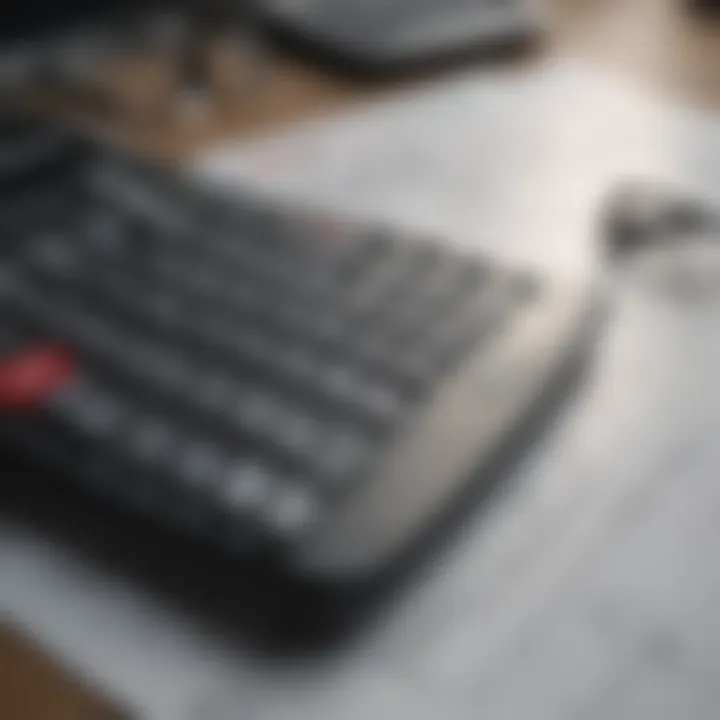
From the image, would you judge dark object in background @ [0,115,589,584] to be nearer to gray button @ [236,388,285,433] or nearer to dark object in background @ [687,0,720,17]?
gray button @ [236,388,285,433]

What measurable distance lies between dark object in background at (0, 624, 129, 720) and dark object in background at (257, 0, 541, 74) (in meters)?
0.44

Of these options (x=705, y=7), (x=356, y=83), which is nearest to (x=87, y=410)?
(x=356, y=83)

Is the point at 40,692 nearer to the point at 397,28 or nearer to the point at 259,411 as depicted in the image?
the point at 259,411

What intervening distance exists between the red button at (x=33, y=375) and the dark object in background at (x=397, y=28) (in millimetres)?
349

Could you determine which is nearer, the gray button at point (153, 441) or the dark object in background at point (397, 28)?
the gray button at point (153, 441)

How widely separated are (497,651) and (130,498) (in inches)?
3.6

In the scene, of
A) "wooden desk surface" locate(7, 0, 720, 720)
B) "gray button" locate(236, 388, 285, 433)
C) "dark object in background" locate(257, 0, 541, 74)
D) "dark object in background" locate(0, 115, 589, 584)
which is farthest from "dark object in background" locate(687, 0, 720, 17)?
"gray button" locate(236, 388, 285, 433)

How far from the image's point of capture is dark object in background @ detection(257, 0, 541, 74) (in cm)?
67

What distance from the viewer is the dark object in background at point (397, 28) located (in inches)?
26.5

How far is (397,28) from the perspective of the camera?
699mm

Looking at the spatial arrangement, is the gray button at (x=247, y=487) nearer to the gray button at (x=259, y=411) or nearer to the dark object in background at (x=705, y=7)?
the gray button at (x=259, y=411)

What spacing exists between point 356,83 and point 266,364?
336 millimetres

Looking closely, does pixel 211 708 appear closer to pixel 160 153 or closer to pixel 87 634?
pixel 87 634

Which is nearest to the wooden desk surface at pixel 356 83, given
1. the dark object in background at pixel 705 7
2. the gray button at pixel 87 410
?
the dark object in background at pixel 705 7
